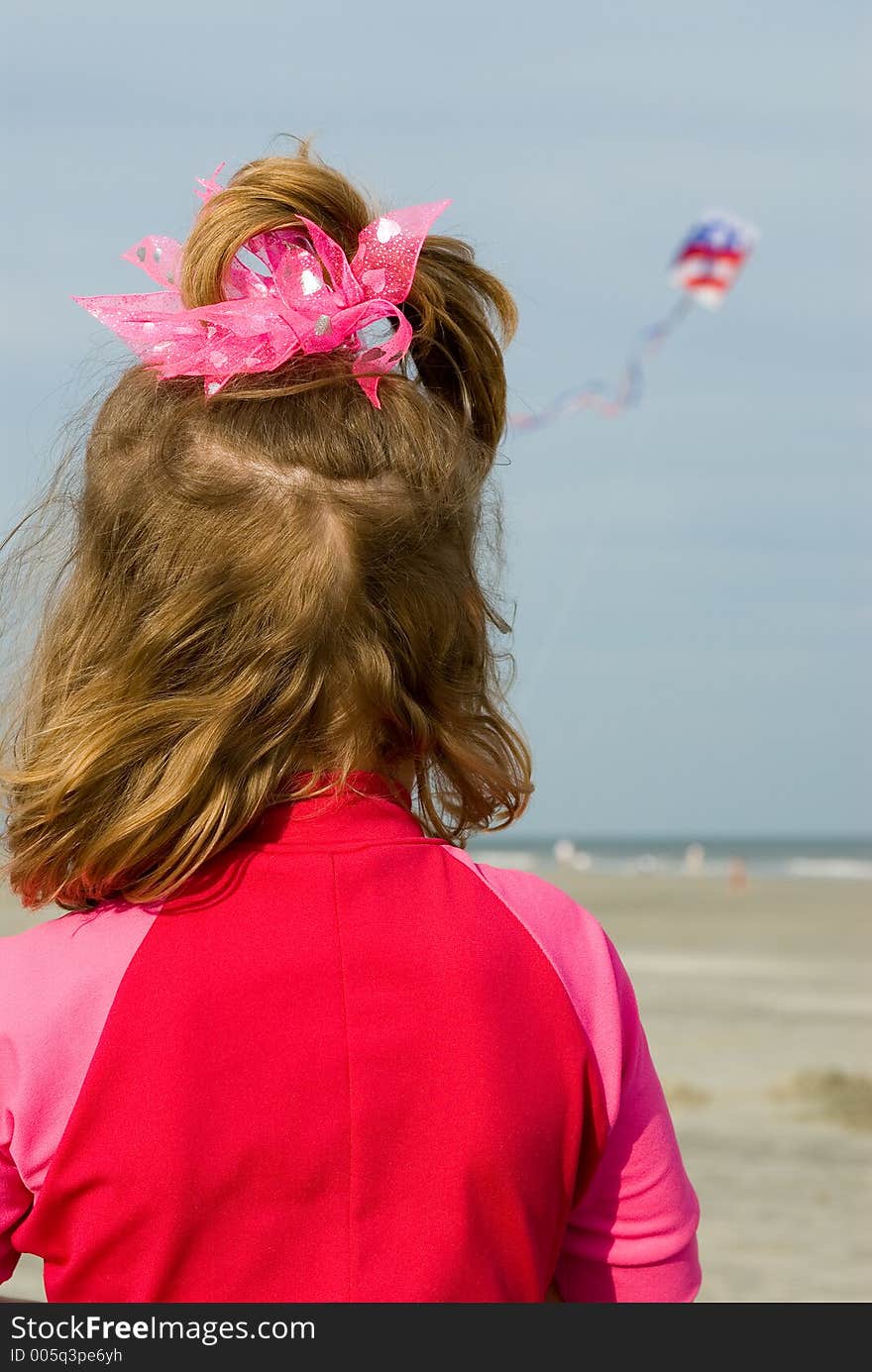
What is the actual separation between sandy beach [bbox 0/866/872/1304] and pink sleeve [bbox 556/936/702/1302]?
8.75 feet

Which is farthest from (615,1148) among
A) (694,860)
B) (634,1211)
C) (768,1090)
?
(694,860)

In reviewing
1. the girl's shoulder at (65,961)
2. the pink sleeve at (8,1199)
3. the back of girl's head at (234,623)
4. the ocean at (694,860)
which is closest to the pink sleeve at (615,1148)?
the back of girl's head at (234,623)

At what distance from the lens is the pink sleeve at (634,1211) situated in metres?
1.23

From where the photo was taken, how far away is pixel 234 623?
119 centimetres

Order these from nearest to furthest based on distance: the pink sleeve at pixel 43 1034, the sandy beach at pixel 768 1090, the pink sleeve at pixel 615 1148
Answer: the pink sleeve at pixel 43 1034 → the pink sleeve at pixel 615 1148 → the sandy beach at pixel 768 1090

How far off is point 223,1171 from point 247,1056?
85 millimetres

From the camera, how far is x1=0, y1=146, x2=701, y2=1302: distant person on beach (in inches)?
43.3

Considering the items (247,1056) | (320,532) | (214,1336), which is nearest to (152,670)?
(320,532)

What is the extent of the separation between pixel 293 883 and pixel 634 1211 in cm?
42

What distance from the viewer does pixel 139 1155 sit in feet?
3.54

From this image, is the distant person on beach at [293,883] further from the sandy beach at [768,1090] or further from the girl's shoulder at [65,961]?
the sandy beach at [768,1090]

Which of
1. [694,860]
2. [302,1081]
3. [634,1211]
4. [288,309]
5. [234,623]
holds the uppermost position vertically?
[288,309]

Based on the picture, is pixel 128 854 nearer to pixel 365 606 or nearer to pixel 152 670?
pixel 152 670

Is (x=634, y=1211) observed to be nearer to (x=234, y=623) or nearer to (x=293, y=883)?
(x=293, y=883)
